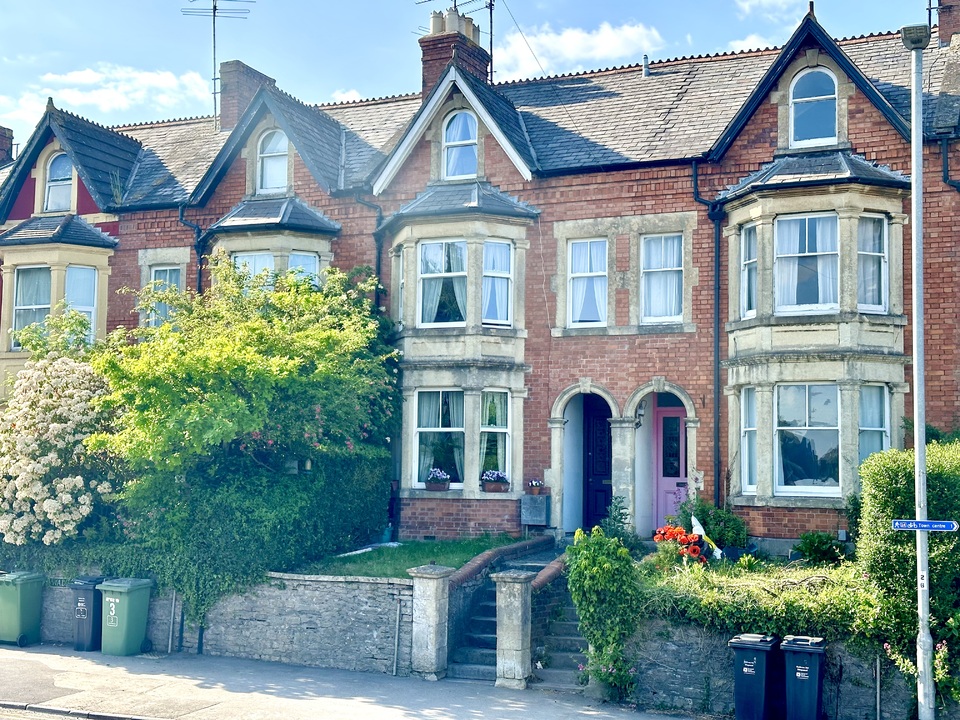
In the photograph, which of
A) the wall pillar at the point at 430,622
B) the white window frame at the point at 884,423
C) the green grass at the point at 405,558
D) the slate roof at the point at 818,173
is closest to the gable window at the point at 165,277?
the green grass at the point at 405,558

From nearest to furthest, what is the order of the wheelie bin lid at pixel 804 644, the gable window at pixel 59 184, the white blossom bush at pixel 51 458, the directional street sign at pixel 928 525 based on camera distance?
the directional street sign at pixel 928 525 < the wheelie bin lid at pixel 804 644 < the white blossom bush at pixel 51 458 < the gable window at pixel 59 184

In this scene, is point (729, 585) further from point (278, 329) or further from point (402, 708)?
point (278, 329)

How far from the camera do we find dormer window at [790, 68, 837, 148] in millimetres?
19109

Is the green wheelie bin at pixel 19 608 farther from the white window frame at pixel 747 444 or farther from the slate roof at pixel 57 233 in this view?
the white window frame at pixel 747 444

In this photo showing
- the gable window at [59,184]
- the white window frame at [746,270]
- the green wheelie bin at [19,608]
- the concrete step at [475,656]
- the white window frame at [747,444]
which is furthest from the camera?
the gable window at [59,184]

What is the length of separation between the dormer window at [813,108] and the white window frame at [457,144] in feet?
20.1

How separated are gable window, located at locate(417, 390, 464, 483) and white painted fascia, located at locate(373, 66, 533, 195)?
14.9 ft

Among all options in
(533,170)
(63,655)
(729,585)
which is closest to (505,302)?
(533,170)

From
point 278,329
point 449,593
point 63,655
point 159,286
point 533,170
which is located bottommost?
point 63,655

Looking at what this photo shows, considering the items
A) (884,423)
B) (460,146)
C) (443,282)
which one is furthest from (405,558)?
(460,146)

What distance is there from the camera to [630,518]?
1969 centimetres

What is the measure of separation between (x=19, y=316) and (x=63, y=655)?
987 centimetres

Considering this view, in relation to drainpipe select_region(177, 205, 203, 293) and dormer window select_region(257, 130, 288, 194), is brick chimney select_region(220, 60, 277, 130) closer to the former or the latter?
dormer window select_region(257, 130, 288, 194)

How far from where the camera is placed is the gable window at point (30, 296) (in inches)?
927
